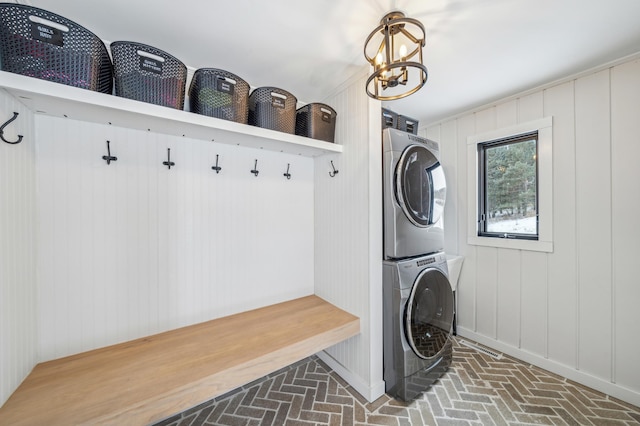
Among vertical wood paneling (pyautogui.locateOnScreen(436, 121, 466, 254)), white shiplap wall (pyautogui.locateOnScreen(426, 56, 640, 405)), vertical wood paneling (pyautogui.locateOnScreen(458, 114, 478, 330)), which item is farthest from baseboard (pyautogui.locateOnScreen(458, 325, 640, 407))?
vertical wood paneling (pyautogui.locateOnScreen(436, 121, 466, 254))

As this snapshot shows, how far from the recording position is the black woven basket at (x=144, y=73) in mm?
1193

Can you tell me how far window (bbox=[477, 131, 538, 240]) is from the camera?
2229 millimetres

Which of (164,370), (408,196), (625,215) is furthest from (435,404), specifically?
(625,215)

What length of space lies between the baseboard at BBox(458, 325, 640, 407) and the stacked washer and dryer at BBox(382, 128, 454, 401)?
2.75 feet

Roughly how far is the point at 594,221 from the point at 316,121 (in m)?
2.34

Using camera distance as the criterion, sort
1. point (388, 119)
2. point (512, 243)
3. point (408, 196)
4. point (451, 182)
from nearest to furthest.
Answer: point (408, 196) < point (388, 119) < point (512, 243) < point (451, 182)

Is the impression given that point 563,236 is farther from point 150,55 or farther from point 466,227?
point 150,55

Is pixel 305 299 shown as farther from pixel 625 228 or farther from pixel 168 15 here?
pixel 625 228

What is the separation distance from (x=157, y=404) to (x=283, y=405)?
3.29ft

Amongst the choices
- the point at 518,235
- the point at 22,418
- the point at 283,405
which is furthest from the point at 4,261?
the point at 518,235

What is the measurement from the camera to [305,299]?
2158 mm

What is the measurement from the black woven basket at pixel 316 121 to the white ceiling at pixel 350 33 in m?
0.25

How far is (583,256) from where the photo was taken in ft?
6.21

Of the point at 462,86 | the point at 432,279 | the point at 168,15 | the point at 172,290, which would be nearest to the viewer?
the point at 168,15
